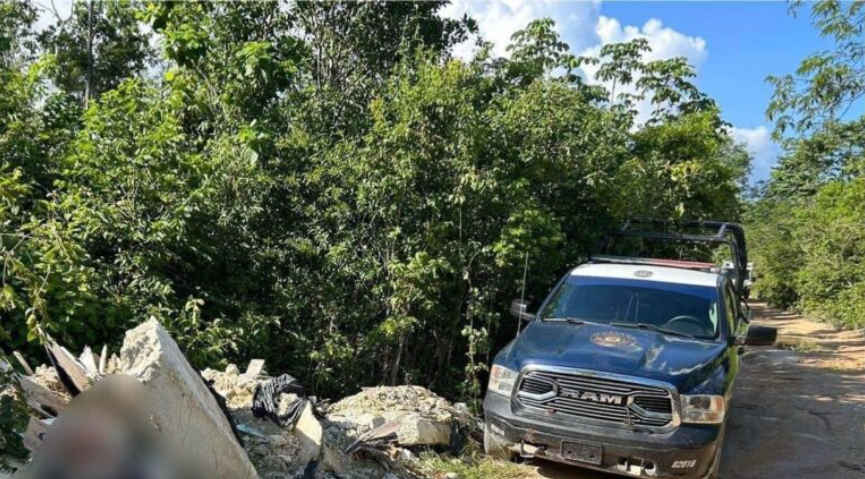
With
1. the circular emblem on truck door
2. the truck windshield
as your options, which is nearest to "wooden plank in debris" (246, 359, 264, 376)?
the truck windshield

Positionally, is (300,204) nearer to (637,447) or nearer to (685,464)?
(637,447)

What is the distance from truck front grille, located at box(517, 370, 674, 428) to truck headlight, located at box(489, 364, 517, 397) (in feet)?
0.46

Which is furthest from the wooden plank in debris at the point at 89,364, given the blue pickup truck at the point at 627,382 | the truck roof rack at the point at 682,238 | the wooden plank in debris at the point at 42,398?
the truck roof rack at the point at 682,238

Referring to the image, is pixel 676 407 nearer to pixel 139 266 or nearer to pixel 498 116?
pixel 498 116

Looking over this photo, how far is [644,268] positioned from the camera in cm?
671

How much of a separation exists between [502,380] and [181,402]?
8.96 feet

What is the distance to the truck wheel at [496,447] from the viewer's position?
5.20m

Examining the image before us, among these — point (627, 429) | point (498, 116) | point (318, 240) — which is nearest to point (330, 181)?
point (318, 240)

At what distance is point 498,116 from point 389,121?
1.33 m

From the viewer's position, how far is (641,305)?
619 centimetres

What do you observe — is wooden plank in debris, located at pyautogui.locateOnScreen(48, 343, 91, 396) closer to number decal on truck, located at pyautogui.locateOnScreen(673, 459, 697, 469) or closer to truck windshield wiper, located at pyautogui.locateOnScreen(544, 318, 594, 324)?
truck windshield wiper, located at pyautogui.locateOnScreen(544, 318, 594, 324)

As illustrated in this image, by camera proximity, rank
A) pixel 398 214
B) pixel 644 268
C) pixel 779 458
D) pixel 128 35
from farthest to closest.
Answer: pixel 128 35 → pixel 398 214 → pixel 644 268 → pixel 779 458

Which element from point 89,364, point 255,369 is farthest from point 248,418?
point 89,364

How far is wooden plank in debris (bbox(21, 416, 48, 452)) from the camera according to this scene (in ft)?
11.3
